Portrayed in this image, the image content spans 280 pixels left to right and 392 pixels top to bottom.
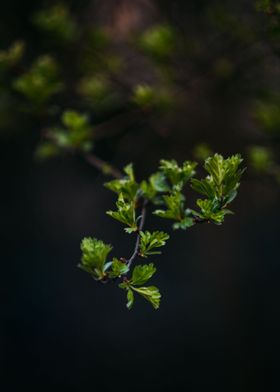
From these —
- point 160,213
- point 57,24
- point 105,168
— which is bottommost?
point 160,213

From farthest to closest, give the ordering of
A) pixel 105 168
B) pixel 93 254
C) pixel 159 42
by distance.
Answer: pixel 159 42 < pixel 105 168 < pixel 93 254

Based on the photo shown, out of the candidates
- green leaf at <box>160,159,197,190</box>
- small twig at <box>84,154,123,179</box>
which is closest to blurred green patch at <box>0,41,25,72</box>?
small twig at <box>84,154,123,179</box>

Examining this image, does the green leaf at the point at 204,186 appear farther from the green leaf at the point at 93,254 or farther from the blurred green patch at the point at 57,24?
the blurred green patch at the point at 57,24

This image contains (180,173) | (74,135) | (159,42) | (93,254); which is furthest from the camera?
(159,42)

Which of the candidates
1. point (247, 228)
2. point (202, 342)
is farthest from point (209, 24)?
point (202, 342)

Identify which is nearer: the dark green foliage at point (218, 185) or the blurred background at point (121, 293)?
the dark green foliage at point (218, 185)

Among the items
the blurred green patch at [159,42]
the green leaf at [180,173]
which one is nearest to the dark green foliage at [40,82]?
the blurred green patch at [159,42]

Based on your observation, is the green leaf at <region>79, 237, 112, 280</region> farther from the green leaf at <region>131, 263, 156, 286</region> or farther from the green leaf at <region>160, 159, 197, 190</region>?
the green leaf at <region>160, 159, 197, 190</region>

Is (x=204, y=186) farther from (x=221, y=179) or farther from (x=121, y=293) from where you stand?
(x=121, y=293)

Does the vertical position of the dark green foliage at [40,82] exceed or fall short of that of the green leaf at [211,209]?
it exceeds it

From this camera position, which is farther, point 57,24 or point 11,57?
point 57,24

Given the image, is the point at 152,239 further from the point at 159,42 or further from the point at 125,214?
the point at 159,42

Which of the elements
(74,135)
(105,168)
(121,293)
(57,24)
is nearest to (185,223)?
(105,168)

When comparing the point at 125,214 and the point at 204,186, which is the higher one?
the point at 204,186
